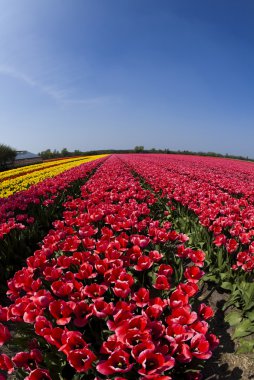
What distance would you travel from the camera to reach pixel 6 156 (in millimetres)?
41344

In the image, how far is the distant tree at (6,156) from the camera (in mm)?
40578

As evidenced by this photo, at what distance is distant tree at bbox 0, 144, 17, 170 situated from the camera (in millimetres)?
40578

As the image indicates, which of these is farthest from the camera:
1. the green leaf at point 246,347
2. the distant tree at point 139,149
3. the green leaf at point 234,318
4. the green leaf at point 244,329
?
the distant tree at point 139,149

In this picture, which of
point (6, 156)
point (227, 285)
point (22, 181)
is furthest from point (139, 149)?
point (227, 285)

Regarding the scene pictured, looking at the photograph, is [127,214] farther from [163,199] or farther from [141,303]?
[163,199]

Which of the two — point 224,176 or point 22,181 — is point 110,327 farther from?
point 22,181

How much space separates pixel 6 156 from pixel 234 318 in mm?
42395

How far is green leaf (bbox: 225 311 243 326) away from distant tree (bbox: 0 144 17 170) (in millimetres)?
40473

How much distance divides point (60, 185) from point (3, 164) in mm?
34842

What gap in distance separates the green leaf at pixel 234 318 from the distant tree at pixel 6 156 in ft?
133

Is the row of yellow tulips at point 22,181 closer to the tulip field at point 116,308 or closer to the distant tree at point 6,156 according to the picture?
the tulip field at point 116,308

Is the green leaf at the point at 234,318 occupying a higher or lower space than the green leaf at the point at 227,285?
lower

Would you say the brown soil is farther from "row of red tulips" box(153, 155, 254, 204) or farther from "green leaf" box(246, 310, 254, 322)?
"row of red tulips" box(153, 155, 254, 204)

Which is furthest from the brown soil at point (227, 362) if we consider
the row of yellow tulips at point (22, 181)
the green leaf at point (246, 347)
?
the row of yellow tulips at point (22, 181)
